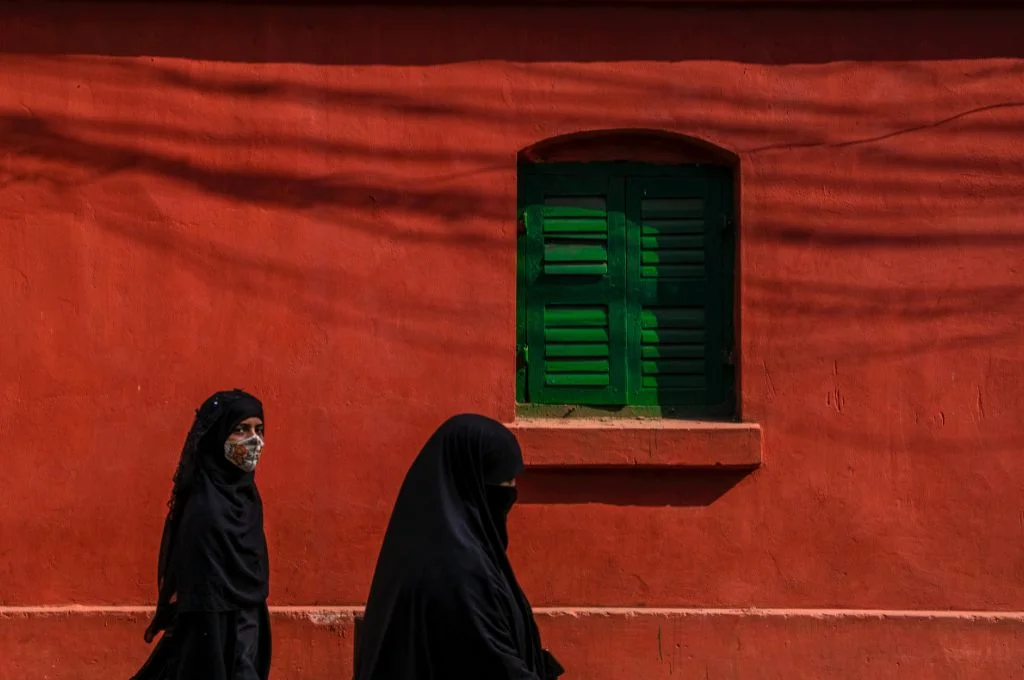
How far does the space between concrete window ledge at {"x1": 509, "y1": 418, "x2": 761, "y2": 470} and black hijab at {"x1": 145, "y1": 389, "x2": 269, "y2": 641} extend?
1492 mm

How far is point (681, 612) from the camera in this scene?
637 centimetres

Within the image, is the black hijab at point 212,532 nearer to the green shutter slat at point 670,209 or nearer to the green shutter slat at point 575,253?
the green shutter slat at point 575,253

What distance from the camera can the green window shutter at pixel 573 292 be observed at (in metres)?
6.68

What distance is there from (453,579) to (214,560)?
157cm

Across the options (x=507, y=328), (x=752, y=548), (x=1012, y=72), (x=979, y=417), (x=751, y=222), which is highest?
(x=1012, y=72)

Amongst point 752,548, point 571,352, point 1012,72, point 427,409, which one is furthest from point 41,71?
point 1012,72

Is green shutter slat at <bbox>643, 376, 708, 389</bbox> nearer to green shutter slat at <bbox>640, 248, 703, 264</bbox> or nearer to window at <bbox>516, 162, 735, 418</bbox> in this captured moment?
window at <bbox>516, 162, 735, 418</bbox>

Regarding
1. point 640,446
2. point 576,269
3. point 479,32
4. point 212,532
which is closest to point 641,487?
point 640,446

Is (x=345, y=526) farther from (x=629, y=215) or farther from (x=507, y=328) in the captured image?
(x=629, y=215)

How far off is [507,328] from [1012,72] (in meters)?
2.63

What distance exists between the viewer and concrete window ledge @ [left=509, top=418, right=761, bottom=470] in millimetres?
6398

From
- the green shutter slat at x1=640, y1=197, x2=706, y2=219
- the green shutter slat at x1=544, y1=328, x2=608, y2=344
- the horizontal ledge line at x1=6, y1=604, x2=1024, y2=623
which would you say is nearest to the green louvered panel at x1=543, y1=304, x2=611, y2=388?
the green shutter slat at x1=544, y1=328, x2=608, y2=344

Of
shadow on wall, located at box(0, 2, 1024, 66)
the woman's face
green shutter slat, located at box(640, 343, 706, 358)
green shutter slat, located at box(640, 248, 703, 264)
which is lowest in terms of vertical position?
the woman's face

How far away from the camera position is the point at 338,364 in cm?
648
